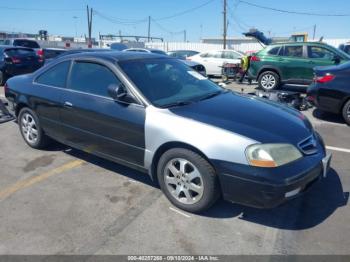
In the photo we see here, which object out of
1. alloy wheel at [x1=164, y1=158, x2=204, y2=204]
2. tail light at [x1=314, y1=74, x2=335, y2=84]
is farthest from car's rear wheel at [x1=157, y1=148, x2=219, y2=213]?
tail light at [x1=314, y1=74, x2=335, y2=84]

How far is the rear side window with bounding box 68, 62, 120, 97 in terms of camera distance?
3828 mm

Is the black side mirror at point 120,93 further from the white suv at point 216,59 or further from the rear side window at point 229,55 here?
the rear side window at point 229,55

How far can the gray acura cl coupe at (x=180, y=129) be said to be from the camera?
291cm

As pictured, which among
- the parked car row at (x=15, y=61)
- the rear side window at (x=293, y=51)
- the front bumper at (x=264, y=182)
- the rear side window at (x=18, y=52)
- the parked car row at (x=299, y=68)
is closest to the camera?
the front bumper at (x=264, y=182)

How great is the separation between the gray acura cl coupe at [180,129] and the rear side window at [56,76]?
0.02m

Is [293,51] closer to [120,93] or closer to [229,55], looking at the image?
[229,55]

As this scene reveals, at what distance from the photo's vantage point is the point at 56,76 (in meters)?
4.52

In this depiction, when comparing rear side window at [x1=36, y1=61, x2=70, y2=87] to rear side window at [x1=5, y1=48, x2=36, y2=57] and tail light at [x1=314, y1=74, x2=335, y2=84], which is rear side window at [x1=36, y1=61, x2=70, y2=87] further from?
rear side window at [x1=5, y1=48, x2=36, y2=57]

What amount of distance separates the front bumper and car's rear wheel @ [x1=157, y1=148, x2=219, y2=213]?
0.43 feet

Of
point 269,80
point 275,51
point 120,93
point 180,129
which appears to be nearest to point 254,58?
point 275,51

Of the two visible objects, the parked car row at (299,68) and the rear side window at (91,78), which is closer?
the rear side window at (91,78)

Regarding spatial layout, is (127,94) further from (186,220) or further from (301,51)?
(301,51)

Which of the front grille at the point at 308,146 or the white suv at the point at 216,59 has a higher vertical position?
the white suv at the point at 216,59

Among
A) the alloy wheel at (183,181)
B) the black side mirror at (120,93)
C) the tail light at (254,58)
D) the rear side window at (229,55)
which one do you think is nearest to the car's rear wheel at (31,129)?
the black side mirror at (120,93)
